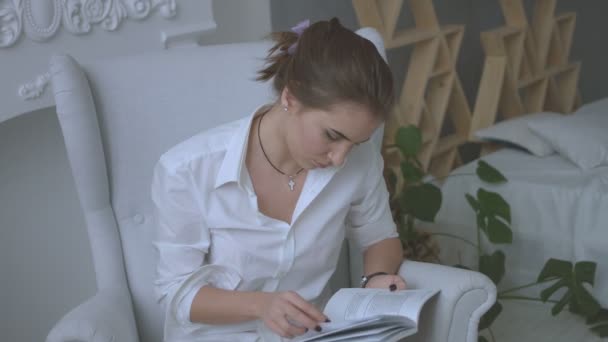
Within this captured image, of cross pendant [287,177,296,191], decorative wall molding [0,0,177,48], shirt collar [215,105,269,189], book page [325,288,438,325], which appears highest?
decorative wall molding [0,0,177,48]

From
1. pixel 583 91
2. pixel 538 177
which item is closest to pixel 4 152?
pixel 538 177

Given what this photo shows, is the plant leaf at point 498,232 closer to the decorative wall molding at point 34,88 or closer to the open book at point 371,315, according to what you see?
the open book at point 371,315

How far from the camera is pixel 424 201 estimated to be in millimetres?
2193

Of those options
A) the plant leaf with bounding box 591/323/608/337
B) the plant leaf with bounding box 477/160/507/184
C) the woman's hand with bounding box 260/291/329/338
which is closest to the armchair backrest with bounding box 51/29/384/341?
the woman's hand with bounding box 260/291/329/338

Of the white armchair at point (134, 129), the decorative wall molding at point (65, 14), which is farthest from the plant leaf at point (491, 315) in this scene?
the decorative wall molding at point (65, 14)

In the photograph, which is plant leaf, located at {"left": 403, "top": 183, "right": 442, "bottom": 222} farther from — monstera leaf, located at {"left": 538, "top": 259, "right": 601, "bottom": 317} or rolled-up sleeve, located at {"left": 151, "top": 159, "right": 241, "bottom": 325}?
rolled-up sleeve, located at {"left": 151, "top": 159, "right": 241, "bottom": 325}

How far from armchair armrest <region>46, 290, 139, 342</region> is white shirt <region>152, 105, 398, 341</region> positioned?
3.1 inches

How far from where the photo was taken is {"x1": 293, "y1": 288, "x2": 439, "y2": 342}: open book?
3.54 feet

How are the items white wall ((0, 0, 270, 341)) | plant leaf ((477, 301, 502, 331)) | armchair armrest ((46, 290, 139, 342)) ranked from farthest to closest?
plant leaf ((477, 301, 502, 331)), white wall ((0, 0, 270, 341)), armchair armrest ((46, 290, 139, 342))

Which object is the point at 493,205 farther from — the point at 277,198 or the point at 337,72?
the point at 337,72

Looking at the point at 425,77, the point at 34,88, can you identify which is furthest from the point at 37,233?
the point at 425,77

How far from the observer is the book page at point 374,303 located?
113cm

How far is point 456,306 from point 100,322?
1.94ft

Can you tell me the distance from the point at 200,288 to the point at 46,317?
78 centimetres
